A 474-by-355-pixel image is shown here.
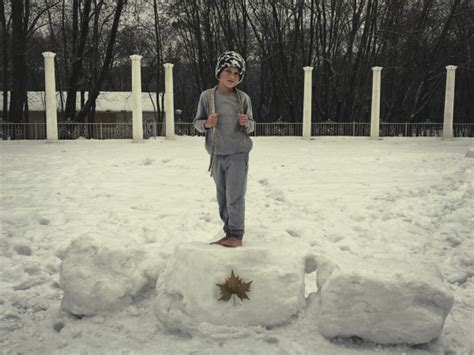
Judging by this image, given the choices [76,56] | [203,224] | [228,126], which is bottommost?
[203,224]

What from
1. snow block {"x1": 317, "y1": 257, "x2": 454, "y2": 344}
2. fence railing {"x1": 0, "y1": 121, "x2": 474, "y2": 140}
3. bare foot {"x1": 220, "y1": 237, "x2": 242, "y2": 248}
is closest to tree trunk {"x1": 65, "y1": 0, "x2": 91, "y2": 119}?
fence railing {"x1": 0, "y1": 121, "x2": 474, "y2": 140}

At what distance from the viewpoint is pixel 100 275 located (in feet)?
13.8

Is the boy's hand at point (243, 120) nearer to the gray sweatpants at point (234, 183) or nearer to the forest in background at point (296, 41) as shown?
the gray sweatpants at point (234, 183)

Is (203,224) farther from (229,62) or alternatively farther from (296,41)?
(296,41)

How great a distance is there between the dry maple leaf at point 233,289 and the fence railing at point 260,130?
70.1 feet

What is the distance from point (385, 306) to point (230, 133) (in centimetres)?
192

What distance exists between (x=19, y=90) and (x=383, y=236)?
963 inches

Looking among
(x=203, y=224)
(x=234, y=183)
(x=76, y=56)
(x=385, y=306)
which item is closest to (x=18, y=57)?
(x=76, y=56)

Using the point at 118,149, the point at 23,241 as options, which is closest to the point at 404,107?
the point at 118,149

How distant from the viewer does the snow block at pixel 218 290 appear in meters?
3.73

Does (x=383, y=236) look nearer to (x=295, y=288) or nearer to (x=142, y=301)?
(x=295, y=288)

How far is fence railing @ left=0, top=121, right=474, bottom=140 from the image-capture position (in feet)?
79.0

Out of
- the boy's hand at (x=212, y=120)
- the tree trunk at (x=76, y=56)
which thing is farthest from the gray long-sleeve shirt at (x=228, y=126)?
the tree trunk at (x=76, y=56)

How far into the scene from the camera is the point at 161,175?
11391mm
